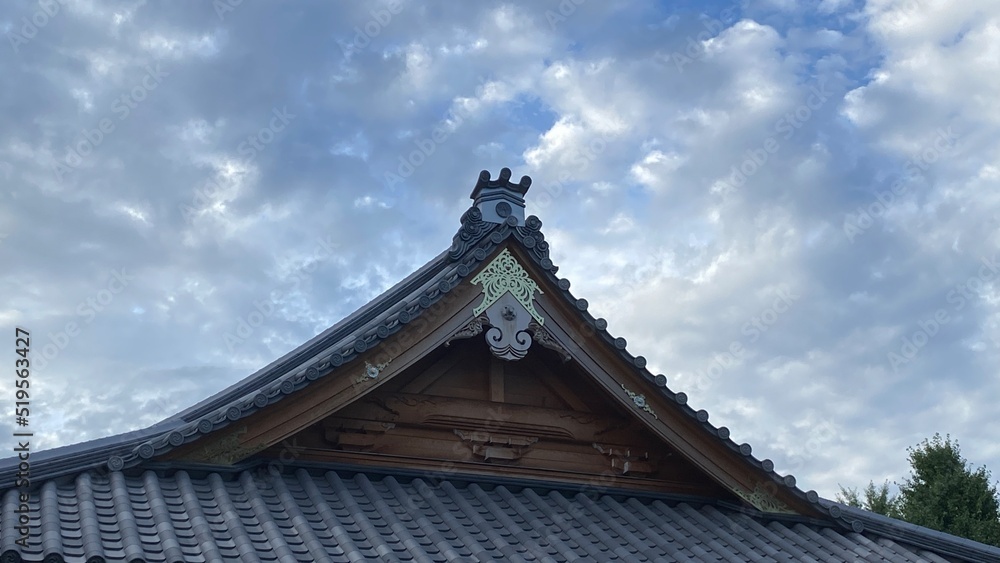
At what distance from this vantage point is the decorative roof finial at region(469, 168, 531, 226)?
7.88 m

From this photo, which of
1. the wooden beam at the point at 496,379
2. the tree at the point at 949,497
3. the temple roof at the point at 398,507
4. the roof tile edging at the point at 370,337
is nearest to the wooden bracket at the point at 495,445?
the temple roof at the point at 398,507

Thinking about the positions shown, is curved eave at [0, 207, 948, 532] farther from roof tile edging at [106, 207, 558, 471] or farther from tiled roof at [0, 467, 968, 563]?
tiled roof at [0, 467, 968, 563]

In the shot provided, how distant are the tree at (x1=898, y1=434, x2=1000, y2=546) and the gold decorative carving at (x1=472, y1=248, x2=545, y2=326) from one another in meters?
17.0

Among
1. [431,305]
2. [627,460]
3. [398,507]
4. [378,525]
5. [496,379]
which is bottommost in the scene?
[378,525]

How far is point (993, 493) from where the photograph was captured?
20688 mm

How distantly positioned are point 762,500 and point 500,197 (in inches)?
137

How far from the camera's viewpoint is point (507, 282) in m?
7.23

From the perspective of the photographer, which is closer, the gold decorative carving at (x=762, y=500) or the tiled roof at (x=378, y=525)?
the tiled roof at (x=378, y=525)

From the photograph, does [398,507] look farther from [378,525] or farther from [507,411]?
[507,411]

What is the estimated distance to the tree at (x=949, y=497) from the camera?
20328mm

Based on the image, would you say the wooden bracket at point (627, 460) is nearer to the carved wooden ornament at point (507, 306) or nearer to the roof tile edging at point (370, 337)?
the carved wooden ornament at point (507, 306)

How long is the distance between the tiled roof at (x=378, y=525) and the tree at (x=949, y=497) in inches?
575

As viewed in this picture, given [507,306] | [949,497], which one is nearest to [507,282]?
[507,306]

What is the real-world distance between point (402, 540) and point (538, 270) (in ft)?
7.78
